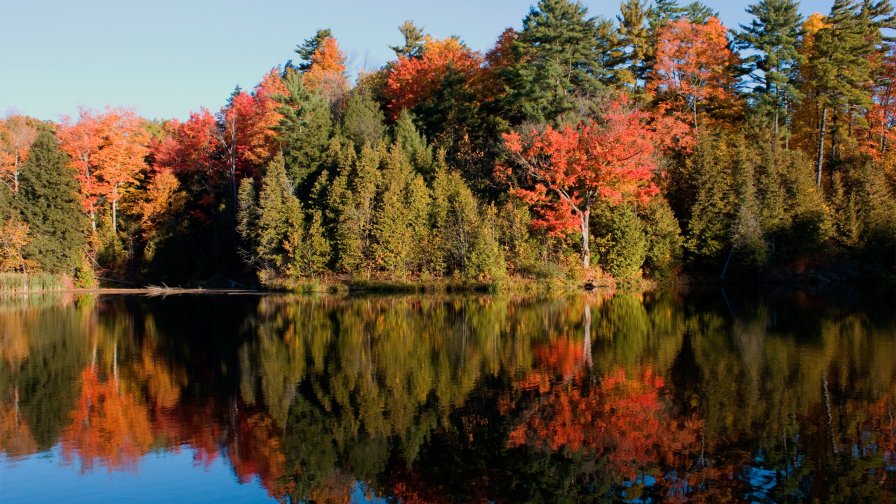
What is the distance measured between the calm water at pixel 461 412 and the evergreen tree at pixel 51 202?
2790 cm

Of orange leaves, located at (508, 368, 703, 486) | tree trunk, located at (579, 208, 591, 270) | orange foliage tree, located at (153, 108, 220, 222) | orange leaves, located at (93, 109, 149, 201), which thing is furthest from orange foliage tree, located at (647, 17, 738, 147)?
orange leaves, located at (93, 109, 149, 201)

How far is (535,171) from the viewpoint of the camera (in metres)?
43.7

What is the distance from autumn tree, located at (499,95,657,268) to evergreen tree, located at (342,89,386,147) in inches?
400

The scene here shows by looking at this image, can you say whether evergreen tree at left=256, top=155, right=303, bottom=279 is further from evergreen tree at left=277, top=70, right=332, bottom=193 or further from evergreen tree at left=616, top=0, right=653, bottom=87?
evergreen tree at left=616, top=0, right=653, bottom=87

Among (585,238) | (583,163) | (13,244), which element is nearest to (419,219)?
(585,238)

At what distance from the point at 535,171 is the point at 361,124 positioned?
13.4 m

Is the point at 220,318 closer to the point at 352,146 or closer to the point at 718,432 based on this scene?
the point at 352,146

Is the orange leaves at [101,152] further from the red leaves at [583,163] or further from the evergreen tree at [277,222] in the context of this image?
the red leaves at [583,163]

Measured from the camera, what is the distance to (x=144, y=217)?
55.8 m

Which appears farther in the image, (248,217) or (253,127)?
(253,127)

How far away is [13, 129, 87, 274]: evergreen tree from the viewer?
50.8m

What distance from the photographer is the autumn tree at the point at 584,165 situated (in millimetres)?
41438

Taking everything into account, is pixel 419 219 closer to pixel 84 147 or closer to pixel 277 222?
pixel 277 222

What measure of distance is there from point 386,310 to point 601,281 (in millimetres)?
16694
